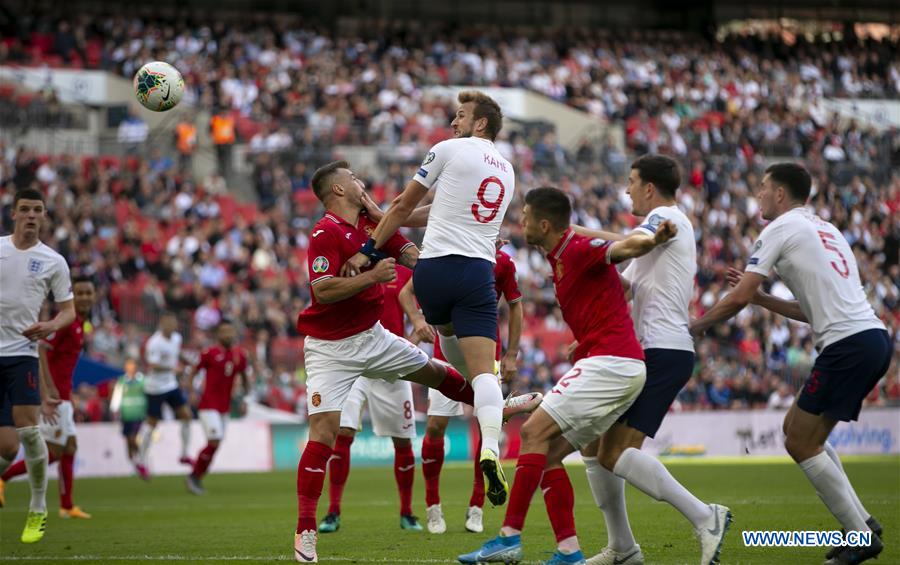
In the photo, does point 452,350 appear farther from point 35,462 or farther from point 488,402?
point 35,462

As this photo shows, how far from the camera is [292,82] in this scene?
35781 millimetres

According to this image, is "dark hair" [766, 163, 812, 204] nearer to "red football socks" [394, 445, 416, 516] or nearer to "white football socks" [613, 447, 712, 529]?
"white football socks" [613, 447, 712, 529]

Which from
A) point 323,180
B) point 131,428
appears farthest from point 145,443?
point 323,180

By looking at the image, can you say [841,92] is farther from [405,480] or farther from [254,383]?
[405,480]

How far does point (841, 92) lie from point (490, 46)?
40.3 feet

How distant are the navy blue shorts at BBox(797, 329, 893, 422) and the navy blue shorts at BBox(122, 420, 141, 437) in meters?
15.2

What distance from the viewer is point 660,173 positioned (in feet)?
27.1

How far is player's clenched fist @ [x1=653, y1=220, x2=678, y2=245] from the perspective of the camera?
745cm

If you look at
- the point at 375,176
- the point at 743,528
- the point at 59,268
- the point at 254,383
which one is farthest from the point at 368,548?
the point at 375,176

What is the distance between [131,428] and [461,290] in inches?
552

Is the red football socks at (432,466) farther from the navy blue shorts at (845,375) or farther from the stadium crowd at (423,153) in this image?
the stadium crowd at (423,153)

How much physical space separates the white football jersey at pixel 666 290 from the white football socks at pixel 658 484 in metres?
0.77

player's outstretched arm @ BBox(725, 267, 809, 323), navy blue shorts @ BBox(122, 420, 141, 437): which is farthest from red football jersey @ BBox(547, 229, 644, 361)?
navy blue shorts @ BBox(122, 420, 141, 437)

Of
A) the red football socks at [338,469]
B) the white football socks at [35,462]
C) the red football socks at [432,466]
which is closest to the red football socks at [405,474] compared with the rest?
the red football socks at [432,466]
